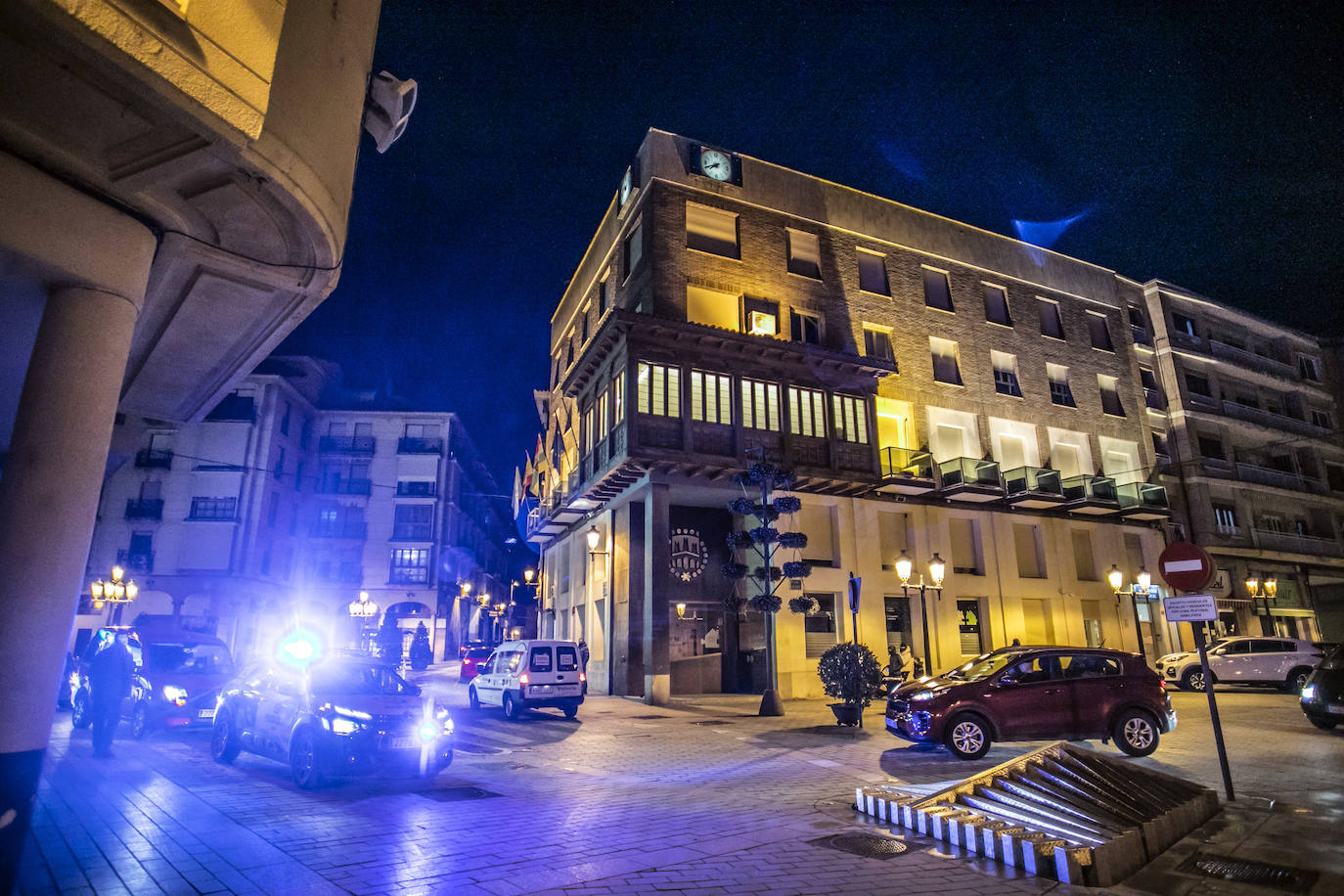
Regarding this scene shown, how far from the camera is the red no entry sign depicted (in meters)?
8.12

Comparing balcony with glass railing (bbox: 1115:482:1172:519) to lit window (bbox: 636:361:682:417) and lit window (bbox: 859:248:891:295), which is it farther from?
lit window (bbox: 636:361:682:417)

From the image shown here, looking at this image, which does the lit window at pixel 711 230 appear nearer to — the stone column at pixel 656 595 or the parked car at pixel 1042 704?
the stone column at pixel 656 595

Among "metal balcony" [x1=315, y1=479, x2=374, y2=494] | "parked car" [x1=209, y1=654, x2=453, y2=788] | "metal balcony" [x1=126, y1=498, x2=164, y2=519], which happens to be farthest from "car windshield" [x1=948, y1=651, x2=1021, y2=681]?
"metal balcony" [x1=315, y1=479, x2=374, y2=494]

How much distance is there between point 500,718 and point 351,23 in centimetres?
1475

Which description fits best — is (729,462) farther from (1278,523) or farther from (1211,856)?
(1278,523)

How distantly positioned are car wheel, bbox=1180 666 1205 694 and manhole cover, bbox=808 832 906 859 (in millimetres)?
23753

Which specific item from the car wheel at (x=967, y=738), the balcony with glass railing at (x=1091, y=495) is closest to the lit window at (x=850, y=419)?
the balcony with glass railing at (x=1091, y=495)

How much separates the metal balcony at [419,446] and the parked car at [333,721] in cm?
4238

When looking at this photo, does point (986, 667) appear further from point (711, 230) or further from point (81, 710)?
point (711, 230)

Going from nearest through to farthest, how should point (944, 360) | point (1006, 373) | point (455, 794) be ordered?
point (455, 794), point (944, 360), point (1006, 373)

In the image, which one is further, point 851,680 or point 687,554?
point 687,554

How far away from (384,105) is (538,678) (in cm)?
1281

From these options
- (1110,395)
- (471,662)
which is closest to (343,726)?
(471,662)

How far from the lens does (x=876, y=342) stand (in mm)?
28656
